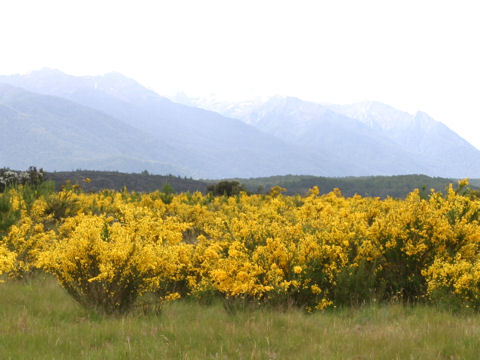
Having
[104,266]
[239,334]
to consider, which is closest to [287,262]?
[239,334]

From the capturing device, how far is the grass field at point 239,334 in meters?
5.07

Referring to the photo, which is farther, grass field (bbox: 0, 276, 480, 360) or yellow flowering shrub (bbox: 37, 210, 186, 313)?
yellow flowering shrub (bbox: 37, 210, 186, 313)

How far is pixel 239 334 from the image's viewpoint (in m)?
5.70

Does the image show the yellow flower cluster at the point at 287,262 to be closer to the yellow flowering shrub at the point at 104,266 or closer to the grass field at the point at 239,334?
the yellow flowering shrub at the point at 104,266

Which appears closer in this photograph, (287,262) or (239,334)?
(239,334)

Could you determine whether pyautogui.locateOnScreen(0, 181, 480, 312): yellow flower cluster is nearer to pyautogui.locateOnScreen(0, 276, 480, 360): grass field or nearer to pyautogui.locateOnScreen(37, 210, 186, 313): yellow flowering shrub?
pyautogui.locateOnScreen(37, 210, 186, 313): yellow flowering shrub

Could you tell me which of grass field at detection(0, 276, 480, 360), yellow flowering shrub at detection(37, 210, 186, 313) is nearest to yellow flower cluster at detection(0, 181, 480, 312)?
yellow flowering shrub at detection(37, 210, 186, 313)

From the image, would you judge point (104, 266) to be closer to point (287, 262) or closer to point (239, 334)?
point (239, 334)

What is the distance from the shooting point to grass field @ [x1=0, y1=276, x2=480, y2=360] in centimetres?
507

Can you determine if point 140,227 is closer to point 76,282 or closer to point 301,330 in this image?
point 76,282

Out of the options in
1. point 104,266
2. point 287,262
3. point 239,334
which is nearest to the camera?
point 239,334

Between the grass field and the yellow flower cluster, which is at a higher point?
the yellow flower cluster

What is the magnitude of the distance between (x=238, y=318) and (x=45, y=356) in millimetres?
2530

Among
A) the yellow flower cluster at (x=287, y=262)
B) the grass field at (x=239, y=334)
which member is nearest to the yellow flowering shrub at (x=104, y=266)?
the yellow flower cluster at (x=287, y=262)
